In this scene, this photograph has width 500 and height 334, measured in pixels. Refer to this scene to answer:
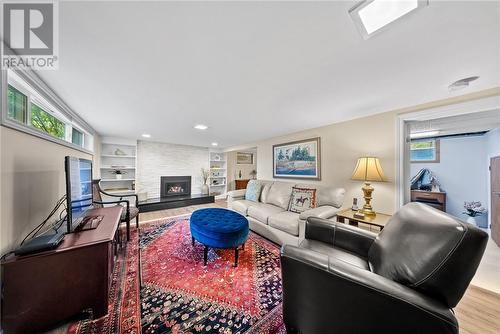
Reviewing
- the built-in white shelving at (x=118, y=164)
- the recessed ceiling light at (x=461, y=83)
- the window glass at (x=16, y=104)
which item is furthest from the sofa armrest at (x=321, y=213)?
the built-in white shelving at (x=118, y=164)

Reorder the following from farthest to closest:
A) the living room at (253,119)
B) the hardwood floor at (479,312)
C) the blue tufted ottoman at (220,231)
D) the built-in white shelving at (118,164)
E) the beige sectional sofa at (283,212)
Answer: the built-in white shelving at (118,164), the beige sectional sofa at (283,212), the blue tufted ottoman at (220,231), the hardwood floor at (479,312), the living room at (253,119)

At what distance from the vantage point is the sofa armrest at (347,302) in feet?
2.51

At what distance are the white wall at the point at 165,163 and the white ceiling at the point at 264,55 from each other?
3043 millimetres

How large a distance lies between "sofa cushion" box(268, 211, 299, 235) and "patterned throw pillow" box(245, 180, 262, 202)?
40.1 inches

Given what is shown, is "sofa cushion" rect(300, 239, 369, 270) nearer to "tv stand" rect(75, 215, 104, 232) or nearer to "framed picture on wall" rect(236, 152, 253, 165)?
"tv stand" rect(75, 215, 104, 232)

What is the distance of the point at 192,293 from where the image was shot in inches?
59.8

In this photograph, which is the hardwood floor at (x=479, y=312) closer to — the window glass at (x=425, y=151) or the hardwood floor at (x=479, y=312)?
the hardwood floor at (x=479, y=312)

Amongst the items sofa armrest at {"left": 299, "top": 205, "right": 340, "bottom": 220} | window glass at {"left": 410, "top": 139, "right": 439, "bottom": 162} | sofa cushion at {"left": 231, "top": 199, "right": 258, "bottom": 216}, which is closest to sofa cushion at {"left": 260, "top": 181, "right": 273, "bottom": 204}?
sofa cushion at {"left": 231, "top": 199, "right": 258, "bottom": 216}

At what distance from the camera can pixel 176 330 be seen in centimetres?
117

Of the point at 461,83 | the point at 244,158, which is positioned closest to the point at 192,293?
the point at 461,83

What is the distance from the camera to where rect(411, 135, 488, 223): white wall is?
3438 millimetres

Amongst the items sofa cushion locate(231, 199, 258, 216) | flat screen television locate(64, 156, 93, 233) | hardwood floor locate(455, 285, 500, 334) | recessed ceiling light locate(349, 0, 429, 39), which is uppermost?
recessed ceiling light locate(349, 0, 429, 39)

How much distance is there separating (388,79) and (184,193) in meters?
5.81

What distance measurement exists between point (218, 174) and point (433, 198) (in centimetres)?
640
